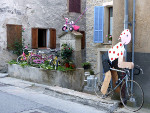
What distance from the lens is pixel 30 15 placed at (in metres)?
13.1

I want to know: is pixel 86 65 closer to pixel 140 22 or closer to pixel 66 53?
pixel 66 53

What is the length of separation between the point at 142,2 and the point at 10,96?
178 inches

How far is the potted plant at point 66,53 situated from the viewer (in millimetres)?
8602

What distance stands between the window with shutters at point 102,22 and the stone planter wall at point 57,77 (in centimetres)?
413

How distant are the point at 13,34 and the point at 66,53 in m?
4.86

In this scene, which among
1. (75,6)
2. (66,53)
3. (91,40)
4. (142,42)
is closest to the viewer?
(142,42)

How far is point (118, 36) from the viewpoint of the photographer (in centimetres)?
587

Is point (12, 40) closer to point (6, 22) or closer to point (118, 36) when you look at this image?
point (6, 22)

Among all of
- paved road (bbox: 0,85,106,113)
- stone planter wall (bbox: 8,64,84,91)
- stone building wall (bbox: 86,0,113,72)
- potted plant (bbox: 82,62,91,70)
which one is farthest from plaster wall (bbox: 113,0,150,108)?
potted plant (bbox: 82,62,91,70)

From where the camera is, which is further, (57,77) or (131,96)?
(57,77)

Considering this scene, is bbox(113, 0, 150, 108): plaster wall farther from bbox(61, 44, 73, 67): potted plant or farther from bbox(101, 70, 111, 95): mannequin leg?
bbox(61, 44, 73, 67): potted plant

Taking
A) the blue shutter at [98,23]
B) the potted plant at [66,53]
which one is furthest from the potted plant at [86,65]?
the potted plant at [66,53]

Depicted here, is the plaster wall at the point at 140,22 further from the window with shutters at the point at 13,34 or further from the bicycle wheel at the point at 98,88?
the window with shutters at the point at 13,34

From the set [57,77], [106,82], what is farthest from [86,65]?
[106,82]
